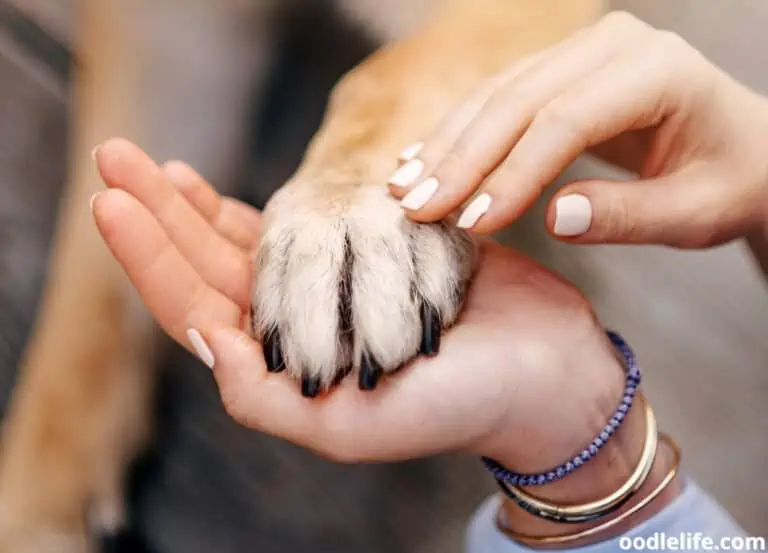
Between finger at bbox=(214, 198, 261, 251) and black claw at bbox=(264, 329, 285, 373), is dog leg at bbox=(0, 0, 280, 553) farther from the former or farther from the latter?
black claw at bbox=(264, 329, 285, 373)

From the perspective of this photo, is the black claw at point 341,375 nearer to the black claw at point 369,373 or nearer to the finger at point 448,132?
the black claw at point 369,373

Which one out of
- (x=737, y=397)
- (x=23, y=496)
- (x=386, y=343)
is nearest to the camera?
(x=386, y=343)

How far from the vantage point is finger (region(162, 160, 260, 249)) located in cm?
60

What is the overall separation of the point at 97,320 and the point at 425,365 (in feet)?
1.37

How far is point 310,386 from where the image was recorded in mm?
434

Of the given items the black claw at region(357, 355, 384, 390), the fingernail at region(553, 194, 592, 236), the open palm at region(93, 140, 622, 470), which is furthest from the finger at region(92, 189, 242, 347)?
the fingernail at region(553, 194, 592, 236)

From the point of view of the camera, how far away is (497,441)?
506 mm

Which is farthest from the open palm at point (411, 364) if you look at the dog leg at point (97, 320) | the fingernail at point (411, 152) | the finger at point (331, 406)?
the dog leg at point (97, 320)

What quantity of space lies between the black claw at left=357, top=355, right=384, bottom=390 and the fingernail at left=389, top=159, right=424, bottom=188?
12cm

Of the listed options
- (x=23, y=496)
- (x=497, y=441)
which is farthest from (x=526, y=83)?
(x=23, y=496)

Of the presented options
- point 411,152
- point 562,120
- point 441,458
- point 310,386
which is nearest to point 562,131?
point 562,120

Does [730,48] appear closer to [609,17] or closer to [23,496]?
[609,17]

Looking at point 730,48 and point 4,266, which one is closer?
point 730,48

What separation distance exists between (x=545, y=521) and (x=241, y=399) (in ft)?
0.88
